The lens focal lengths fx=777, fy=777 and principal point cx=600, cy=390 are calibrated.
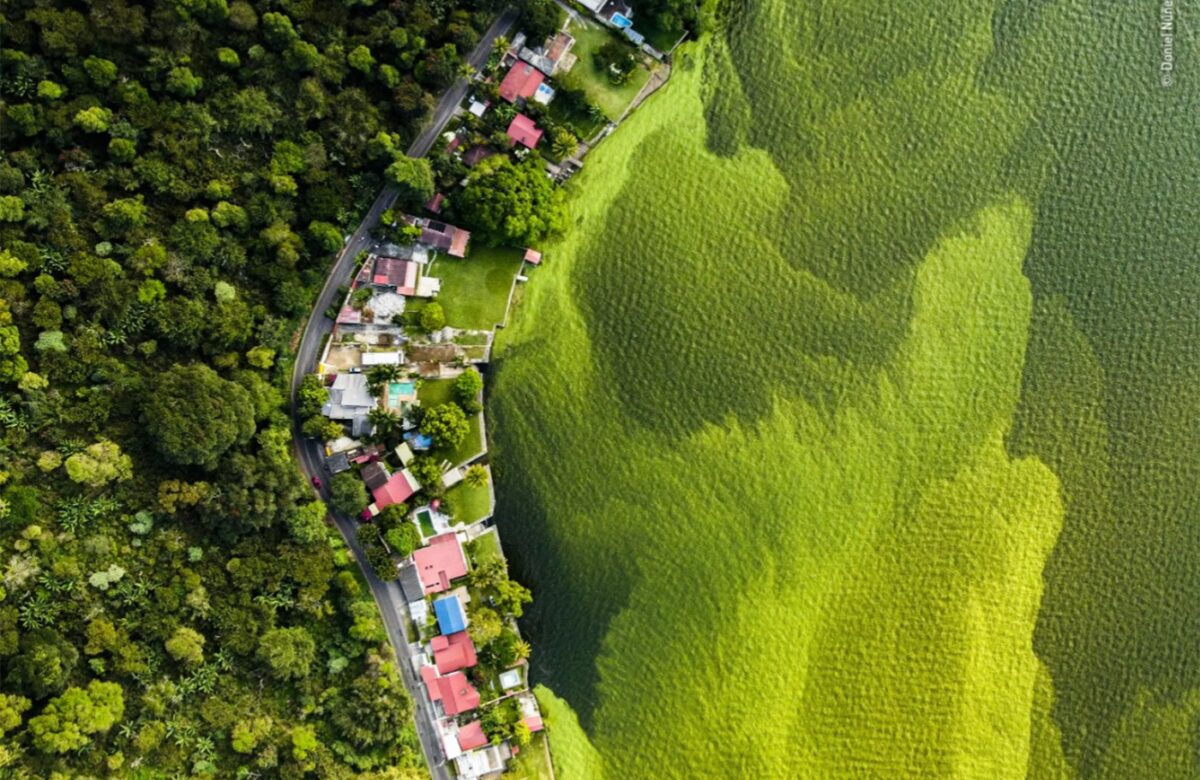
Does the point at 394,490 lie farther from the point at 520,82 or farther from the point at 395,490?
the point at 520,82

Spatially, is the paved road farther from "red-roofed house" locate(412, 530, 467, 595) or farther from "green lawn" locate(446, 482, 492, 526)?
"green lawn" locate(446, 482, 492, 526)

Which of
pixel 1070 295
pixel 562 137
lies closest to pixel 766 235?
pixel 562 137

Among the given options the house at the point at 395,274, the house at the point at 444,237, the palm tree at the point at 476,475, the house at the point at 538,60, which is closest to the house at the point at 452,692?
the palm tree at the point at 476,475

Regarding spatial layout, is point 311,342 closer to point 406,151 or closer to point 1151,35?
point 406,151

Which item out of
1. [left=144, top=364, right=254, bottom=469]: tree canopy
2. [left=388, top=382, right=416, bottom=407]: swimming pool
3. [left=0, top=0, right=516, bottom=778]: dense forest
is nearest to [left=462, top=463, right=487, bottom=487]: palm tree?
[left=388, top=382, right=416, bottom=407]: swimming pool

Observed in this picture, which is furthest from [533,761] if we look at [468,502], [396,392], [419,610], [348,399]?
[348,399]

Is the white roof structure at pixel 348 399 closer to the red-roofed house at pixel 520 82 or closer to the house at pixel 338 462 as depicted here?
the house at pixel 338 462
